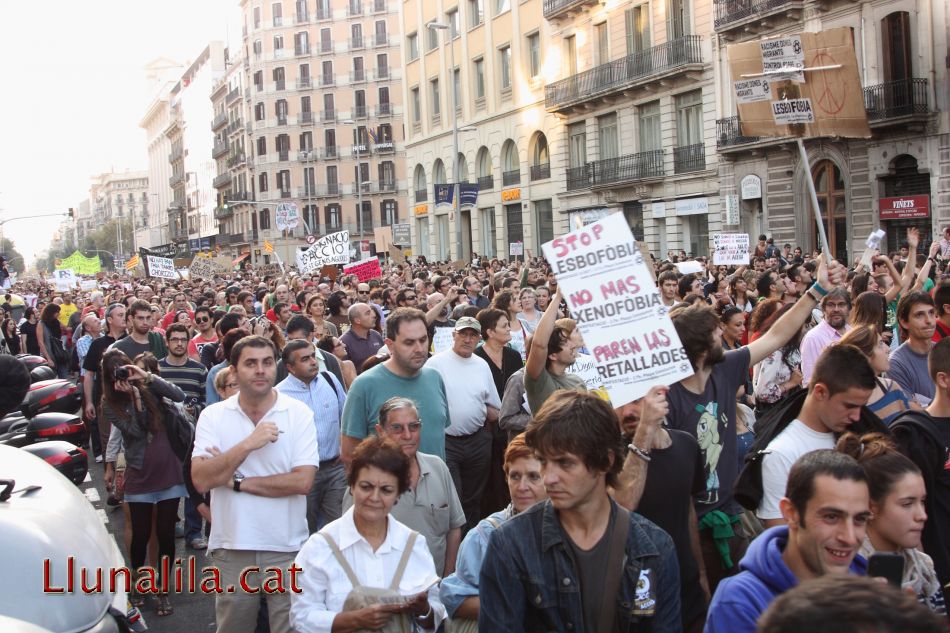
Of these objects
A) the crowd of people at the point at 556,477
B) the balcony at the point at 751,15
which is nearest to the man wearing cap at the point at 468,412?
the crowd of people at the point at 556,477

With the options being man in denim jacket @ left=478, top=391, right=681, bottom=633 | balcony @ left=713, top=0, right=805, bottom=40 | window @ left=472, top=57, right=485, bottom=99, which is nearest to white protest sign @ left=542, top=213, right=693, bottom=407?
man in denim jacket @ left=478, top=391, right=681, bottom=633

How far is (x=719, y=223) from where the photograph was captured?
33.2 meters

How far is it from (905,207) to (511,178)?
22.5 meters

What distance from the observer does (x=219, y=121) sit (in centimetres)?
9800

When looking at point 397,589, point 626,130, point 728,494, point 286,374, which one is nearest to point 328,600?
point 397,589

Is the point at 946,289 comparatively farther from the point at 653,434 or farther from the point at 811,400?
the point at 653,434

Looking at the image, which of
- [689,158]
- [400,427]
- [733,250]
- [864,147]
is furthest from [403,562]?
[689,158]

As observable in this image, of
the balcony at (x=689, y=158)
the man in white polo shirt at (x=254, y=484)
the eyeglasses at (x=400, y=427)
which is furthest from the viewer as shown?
the balcony at (x=689, y=158)

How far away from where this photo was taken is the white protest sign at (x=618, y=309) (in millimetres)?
4484

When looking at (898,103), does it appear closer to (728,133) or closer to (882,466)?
(728,133)

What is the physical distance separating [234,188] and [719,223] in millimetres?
69593

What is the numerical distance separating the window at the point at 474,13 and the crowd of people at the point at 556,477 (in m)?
41.0

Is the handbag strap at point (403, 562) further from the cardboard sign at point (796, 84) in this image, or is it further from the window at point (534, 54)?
the window at point (534, 54)

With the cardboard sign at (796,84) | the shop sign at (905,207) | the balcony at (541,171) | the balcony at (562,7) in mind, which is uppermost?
the balcony at (562,7)
